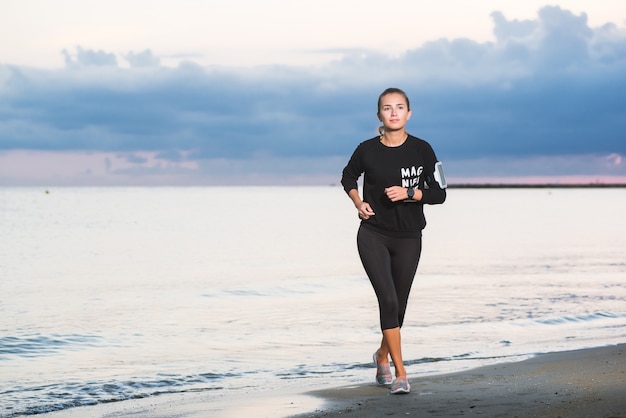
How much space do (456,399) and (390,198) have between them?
1.72 meters

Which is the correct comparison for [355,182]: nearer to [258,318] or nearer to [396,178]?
[396,178]

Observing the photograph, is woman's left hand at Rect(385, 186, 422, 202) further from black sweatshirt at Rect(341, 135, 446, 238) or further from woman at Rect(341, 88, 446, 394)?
black sweatshirt at Rect(341, 135, 446, 238)

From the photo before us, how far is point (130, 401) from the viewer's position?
29.7 ft

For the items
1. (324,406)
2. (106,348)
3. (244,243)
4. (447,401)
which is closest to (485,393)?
(447,401)

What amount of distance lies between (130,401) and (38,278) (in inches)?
643

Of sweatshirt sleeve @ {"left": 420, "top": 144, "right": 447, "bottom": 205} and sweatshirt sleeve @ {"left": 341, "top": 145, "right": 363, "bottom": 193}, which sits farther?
sweatshirt sleeve @ {"left": 341, "top": 145, "right": 363, "bottom": 193}

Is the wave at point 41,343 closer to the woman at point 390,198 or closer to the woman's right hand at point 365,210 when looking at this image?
the woman at point 390,198

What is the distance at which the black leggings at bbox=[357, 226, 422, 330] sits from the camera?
25.2ft

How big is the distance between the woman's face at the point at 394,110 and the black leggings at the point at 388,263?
35.3 inches

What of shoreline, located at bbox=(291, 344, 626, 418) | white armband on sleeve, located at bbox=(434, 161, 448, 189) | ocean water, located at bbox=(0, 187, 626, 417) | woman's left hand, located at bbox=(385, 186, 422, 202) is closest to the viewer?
shoreline, located at bbox=(291, 344, 626, 418)

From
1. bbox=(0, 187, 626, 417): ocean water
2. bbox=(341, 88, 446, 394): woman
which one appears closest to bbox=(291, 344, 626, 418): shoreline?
bbox=(341, 88, 446, 394): woman

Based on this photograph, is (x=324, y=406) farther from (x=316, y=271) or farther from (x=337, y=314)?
(x=316, y=271)

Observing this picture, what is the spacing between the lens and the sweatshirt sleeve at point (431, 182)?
7.58 m

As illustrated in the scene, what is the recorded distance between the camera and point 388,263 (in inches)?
304
